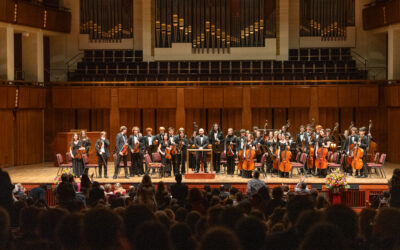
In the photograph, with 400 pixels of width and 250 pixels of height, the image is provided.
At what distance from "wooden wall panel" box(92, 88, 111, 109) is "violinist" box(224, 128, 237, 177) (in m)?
6.09

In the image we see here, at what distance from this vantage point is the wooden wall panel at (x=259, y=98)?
17.9 meters

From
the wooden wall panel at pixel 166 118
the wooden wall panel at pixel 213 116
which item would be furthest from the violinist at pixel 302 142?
the wooden wall panel at pixel 166 118

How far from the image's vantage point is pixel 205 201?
670 centimetres

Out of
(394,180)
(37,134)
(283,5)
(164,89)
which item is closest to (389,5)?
(283,5)

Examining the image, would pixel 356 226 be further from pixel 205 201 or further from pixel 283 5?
pixel 283 5

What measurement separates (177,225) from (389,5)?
16.2 meters

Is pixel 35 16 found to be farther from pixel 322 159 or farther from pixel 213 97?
pixel 322 159

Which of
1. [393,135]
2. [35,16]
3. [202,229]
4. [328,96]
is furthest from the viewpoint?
[328,96]

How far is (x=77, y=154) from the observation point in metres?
13.4

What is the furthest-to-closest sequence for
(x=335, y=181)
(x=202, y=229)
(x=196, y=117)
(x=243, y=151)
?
(x=196, y=117) → (x=243, y=151) → (x=335, y=181) → (x=202, y=229)

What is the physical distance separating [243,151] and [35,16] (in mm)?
9683

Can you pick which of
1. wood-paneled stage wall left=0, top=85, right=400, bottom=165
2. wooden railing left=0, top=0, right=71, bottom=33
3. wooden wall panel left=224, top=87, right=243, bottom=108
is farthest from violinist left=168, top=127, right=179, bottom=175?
wooden railing left=0, top=0, right=71, bottom=33

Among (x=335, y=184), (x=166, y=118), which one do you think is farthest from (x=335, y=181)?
(x=166, y=118)

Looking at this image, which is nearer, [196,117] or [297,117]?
[297,117]
